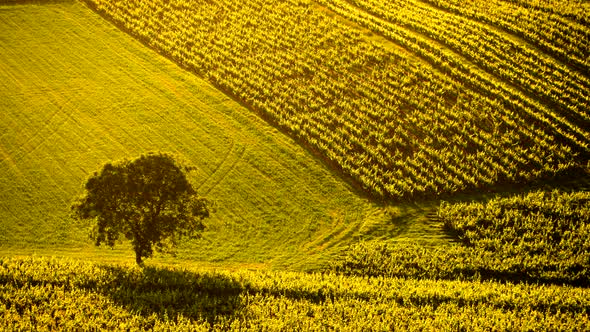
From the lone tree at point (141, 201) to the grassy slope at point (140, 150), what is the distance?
526 centimetres

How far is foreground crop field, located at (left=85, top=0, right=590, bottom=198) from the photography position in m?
43.7

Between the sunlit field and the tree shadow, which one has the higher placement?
the sunlit field

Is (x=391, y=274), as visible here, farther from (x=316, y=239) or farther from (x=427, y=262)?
(x=316, y=239)

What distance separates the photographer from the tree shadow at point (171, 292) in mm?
28406

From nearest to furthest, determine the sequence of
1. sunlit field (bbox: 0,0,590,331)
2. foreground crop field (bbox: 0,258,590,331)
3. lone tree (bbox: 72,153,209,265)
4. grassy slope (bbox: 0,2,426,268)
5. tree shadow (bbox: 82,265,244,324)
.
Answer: foreground crop field (bbox: 0,258,590,331) → tree shadow (bbox: 82,265,244,324) → sunlit field (bbox: 0,0,590,331) → lone tree (bbox: 72,153,209,265) → grassy slope (bbox: 0,2,426,268)

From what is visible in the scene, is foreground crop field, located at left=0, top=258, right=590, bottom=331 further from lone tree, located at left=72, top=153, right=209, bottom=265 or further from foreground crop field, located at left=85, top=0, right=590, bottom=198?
foreground crop field, located at left=85, top=0, right=590, bottom=198

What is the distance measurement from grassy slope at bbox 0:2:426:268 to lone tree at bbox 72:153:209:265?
5.26 m

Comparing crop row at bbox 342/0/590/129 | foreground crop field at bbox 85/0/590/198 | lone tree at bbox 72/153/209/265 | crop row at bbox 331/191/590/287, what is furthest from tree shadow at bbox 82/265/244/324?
crop row at bbox 342/0/590/129

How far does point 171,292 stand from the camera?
29719mm

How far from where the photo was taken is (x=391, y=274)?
1331 inches

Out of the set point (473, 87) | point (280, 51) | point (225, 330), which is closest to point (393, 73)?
point (473, 87)

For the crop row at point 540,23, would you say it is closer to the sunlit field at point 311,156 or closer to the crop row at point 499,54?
the sunlit field at point 311,156

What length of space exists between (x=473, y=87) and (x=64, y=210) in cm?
3914

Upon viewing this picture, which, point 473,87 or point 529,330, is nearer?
point 529,330
